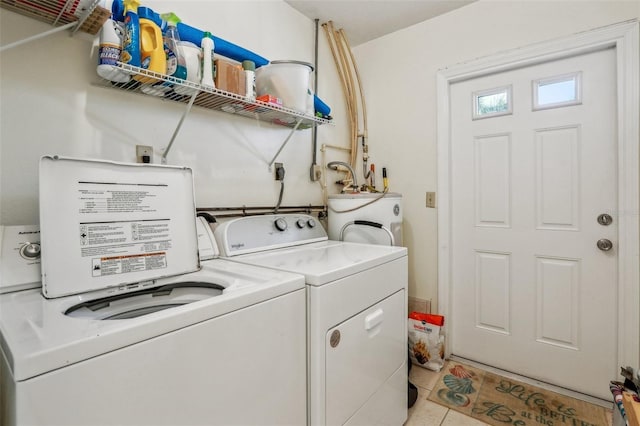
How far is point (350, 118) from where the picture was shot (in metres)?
2.60

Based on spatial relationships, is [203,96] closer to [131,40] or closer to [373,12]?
[131,40]

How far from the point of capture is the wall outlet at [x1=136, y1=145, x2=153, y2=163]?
4.49 ft

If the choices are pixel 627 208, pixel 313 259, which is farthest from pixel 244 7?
pixel 627 208

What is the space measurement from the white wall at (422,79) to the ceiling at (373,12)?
0.08 metres

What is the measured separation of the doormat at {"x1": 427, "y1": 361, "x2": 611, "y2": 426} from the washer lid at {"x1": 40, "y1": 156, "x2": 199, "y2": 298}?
1681 mm

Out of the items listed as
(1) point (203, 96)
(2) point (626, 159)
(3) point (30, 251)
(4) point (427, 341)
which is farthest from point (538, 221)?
(3) point (30, 251)

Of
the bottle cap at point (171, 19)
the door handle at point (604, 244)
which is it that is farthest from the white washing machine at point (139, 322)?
the door handle at point (604, 244)

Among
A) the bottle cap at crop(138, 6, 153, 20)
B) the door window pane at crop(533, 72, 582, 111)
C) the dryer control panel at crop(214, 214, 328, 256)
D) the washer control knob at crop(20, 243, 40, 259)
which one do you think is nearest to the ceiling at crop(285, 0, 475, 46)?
the door window pane at crop(533, 72, 582, 111)

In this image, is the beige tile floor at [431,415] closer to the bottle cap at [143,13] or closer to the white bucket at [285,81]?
the white bucket at [285,81]

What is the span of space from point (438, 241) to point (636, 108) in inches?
49.7

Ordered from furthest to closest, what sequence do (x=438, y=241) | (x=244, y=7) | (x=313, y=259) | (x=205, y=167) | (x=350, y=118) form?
(x=350, y=118) → (x=438, y=241) → (x=244, y=7) → (x=205, y=167) → (x=313, y=259)

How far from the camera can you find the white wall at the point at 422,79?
1.94 meters

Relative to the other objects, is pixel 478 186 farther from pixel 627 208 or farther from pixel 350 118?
pixel 350 118

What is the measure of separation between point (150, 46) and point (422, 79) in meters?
1.85
